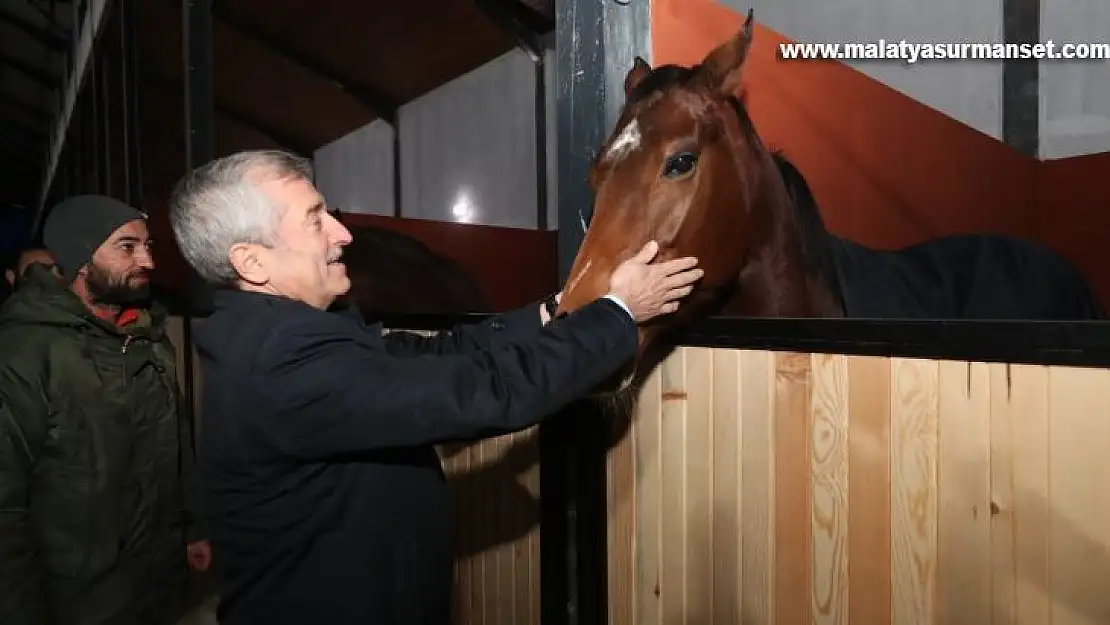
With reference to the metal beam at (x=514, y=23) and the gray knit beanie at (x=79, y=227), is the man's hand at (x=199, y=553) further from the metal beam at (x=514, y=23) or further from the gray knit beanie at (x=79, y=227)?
the metal beam at (x=514, y=23)

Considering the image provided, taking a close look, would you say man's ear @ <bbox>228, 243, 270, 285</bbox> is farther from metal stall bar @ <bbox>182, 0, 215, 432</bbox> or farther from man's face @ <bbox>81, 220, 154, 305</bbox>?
metal stall bar @ <bbox>182, 0, 215, 432</bbox>

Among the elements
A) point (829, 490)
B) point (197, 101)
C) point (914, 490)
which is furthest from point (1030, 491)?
point (197, 101)

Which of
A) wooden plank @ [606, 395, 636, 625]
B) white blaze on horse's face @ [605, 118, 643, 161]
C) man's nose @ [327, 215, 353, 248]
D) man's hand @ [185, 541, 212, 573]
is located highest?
white blaze on horse's face @ [605, 118, 643, 161]

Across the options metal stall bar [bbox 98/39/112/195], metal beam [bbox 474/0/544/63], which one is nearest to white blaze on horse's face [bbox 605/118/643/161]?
metal beam [bbox 474/0/544/63]

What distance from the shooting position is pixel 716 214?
1.23 m

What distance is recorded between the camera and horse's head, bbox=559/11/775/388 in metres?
1.11

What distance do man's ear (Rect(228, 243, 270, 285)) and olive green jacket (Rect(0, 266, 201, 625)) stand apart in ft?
2.69

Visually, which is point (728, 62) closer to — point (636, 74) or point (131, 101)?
point (636, 74)

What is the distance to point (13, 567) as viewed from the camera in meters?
1.43

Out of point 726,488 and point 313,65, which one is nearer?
point 726,488

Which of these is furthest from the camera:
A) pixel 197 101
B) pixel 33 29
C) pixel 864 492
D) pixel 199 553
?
pixel 33 29

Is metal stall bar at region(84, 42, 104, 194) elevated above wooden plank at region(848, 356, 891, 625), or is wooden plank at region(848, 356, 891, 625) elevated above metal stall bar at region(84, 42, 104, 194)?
metal stall bar at region(84, 42, 104, 194)

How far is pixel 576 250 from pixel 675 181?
1.10 ft

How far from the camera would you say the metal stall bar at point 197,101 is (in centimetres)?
278
